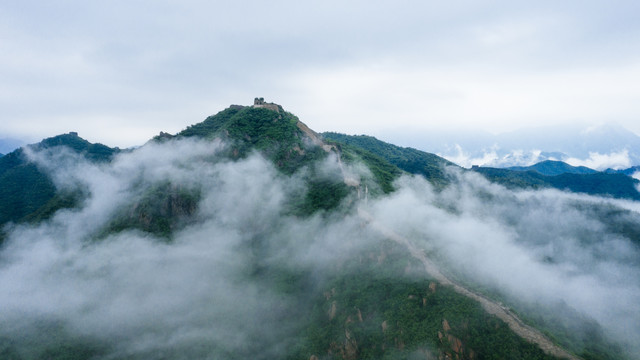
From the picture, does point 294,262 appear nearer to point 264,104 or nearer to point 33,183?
point 264,104

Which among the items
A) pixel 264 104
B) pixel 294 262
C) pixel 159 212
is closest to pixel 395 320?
pixel 294 262

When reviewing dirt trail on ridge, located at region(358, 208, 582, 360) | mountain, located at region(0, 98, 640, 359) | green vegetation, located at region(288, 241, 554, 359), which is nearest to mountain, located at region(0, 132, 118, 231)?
mountain, located at region(0, 98, 640, 359)

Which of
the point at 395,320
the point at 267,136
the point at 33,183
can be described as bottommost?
the point at 395,320

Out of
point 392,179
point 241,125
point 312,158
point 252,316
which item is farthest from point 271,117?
point 252,316

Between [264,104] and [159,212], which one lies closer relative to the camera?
[159,212]

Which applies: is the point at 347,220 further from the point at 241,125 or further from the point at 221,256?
the point at 241,125

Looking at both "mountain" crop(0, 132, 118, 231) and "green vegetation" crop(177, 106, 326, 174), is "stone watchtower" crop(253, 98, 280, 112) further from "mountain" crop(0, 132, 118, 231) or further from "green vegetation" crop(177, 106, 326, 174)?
"mountain" crop(0, 132, 118, 231)

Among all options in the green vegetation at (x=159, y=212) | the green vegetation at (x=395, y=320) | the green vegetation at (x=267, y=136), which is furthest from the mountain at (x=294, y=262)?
the green vegetation at (x=267, y=136)

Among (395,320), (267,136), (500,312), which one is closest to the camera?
(500,312)

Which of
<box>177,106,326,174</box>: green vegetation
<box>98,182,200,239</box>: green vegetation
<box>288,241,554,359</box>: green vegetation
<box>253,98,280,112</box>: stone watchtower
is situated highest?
<box>253,98,280,112</box>: stone watchtower
